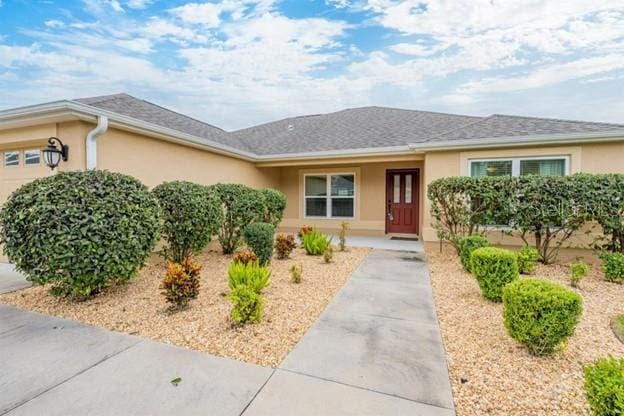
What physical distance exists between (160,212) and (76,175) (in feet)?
4.07

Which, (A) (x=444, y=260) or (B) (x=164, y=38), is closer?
(A) (x=444, y=260)

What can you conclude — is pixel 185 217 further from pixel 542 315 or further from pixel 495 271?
pixel 542 315

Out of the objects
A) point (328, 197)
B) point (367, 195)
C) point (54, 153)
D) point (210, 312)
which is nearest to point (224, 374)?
point (210, 312)

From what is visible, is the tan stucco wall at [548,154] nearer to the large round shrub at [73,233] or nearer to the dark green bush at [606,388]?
the dark green bush at [606,388]

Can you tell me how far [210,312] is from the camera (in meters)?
3.73

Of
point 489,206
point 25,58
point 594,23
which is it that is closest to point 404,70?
point 594,23

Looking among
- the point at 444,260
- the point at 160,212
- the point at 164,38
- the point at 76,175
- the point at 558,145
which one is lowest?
the point at 444,260

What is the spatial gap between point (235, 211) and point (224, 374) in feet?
15.7

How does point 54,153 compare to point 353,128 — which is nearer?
point 54,153

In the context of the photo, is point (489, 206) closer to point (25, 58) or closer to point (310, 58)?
point (310, 58)

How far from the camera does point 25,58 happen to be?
10.4 meters

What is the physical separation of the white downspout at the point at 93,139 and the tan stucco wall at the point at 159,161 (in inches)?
8.2

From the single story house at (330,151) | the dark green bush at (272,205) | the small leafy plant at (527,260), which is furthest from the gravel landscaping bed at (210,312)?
the small leafy plant at (527,260)

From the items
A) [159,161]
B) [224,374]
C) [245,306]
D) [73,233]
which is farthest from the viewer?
[159,161]
